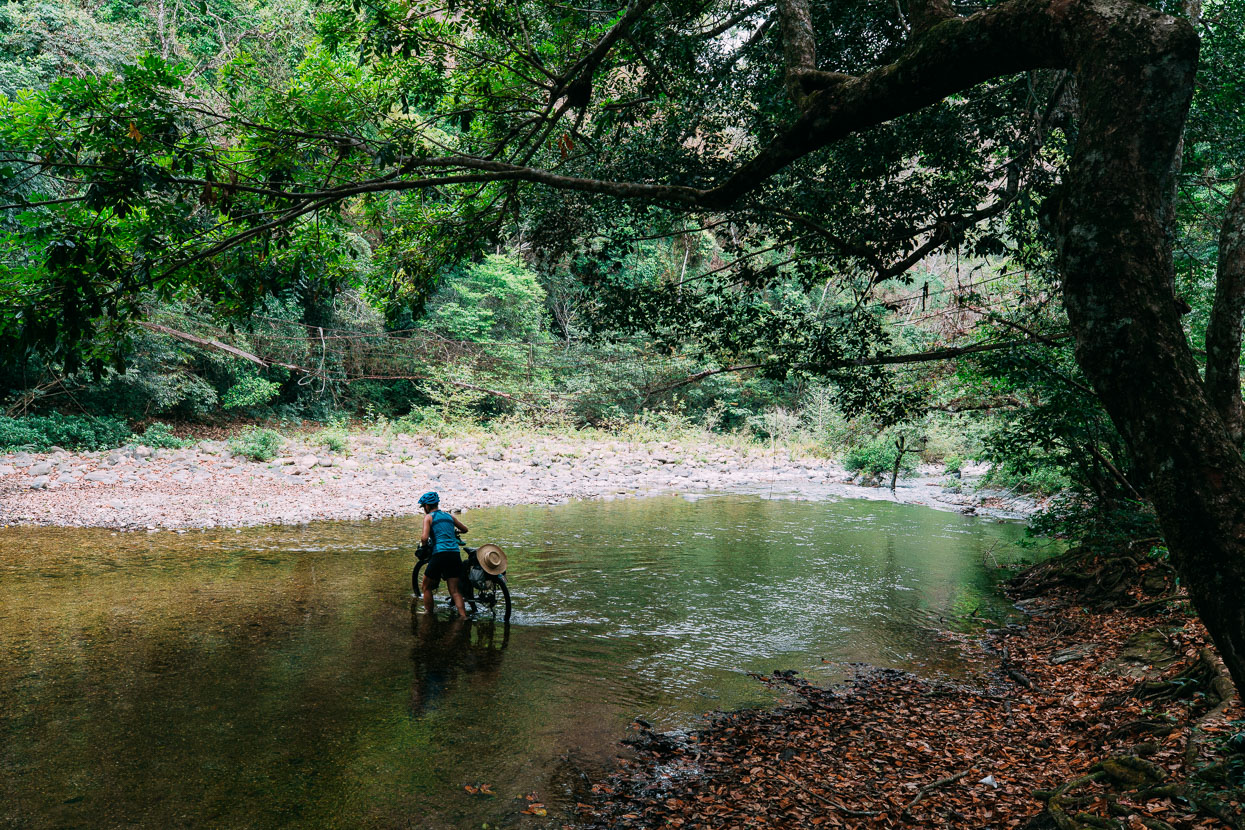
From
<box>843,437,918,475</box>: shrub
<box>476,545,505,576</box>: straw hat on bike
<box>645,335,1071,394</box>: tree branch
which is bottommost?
<box>476,545,505,576</box>: straw hat on bike

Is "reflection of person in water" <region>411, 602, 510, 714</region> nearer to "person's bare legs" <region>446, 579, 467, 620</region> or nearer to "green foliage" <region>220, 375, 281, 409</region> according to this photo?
"person's bare legs" <region>446, 579, 467, 620</region>

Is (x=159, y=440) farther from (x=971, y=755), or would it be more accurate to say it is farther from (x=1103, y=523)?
(x=1103, y=523)

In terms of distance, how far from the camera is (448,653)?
22.3ft

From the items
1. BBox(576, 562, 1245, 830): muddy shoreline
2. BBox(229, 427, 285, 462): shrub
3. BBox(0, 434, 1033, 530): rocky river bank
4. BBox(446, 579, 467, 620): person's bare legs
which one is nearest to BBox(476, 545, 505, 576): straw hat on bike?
BBox(446, 579, 467, 620): person's bare legs

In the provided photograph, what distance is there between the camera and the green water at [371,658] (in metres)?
4.18

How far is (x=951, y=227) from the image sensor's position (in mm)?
5852

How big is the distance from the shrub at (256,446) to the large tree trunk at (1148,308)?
18.9 m

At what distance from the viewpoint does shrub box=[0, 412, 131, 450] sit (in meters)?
16.0

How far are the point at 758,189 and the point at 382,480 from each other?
45.2ft

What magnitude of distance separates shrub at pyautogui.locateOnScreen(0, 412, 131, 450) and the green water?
647 cm

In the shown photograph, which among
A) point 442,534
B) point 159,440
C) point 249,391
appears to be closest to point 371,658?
point 442,534

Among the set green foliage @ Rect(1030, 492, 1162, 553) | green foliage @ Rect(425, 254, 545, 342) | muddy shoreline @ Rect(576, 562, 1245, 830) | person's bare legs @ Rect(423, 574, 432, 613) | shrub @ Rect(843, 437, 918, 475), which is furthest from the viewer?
green foliage @ Rect(425, 254, 545, 342)

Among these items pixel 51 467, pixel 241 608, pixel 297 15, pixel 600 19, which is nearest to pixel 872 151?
pixel 600 19

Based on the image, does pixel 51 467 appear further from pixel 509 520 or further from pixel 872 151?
pixel 872 151
